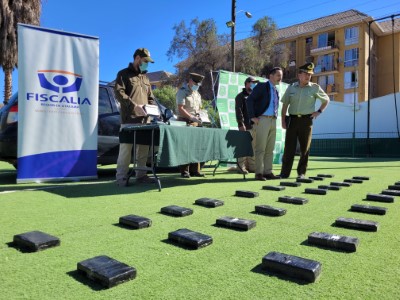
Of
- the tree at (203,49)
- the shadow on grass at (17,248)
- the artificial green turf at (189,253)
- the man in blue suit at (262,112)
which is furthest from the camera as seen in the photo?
the tree at (203,49)

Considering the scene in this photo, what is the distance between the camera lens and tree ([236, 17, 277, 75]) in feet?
105

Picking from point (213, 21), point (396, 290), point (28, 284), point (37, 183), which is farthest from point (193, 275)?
point (213, 21)

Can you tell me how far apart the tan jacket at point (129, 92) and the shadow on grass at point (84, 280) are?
322cm

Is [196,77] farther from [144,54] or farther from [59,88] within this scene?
[59,88]

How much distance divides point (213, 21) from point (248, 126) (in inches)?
1104

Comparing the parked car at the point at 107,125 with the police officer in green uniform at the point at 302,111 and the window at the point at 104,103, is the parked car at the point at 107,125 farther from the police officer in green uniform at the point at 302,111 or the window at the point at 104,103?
the police officer in green uniform at the point at 302,111

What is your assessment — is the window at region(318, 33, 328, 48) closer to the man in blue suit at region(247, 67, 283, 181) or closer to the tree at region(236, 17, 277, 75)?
the tree at region(236, 17, 277, 75)

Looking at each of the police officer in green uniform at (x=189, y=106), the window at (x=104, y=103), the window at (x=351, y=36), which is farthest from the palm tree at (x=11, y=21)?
the window at (x=351, y=36)

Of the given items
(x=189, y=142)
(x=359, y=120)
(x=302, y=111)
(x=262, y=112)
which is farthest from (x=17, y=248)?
(x=359, y=120)

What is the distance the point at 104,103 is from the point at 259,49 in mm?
30591

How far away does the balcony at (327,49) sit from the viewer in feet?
120

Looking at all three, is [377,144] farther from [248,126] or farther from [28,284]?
[28,284]

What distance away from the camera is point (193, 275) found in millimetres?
1668

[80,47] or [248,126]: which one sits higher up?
[80,47]
